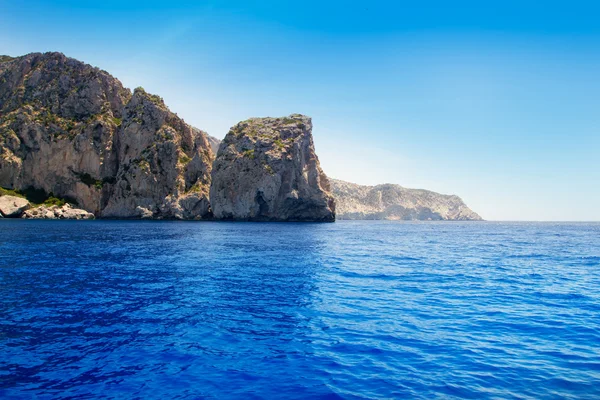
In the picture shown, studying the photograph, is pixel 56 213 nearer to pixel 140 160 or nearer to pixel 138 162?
pixel 138 162

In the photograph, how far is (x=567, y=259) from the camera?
40500 mm

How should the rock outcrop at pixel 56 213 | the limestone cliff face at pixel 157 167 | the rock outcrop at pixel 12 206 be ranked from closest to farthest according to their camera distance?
1. the rock outcrop at pixel 12 206
2. the rock outcrop at pixel 56 213
3. the limestone cliff face at pixel 157 167

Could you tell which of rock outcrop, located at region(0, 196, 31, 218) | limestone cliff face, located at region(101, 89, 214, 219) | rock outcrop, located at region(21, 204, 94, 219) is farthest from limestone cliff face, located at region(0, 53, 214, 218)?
rock outcrop, located at region(0, 196, 31, 218)

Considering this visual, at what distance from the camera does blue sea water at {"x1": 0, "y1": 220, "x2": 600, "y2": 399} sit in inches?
418

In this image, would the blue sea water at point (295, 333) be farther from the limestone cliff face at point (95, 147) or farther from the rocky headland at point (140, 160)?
the limestone cliff face at point (95, 147)

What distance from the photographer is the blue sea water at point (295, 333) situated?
10.6m

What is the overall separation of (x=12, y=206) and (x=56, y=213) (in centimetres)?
1209

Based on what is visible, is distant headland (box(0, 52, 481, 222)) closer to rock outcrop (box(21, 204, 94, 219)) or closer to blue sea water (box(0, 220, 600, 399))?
rock outcrop (box(21, 204, 94, 219))

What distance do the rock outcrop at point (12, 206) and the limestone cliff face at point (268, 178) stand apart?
6008 centimetres

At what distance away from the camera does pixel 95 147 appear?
144 meters

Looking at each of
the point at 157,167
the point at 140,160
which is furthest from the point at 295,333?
the point at 140,160

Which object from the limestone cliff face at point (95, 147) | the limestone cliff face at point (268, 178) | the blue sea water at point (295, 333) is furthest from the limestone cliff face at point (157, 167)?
the blue sea water at point (295, 333)

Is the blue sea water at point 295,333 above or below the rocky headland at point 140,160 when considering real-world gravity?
below

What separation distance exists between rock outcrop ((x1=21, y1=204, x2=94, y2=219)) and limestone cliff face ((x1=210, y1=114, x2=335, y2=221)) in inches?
1788
